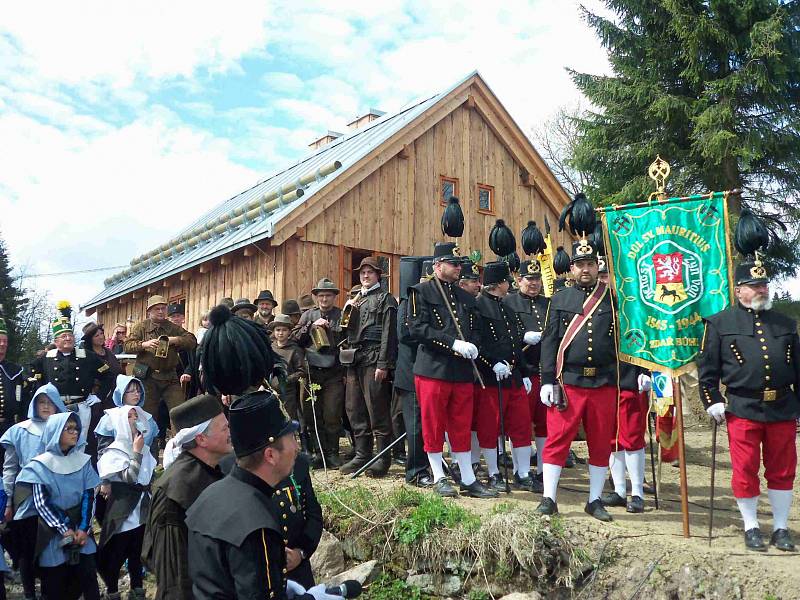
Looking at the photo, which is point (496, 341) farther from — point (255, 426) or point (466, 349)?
point (255, 426)

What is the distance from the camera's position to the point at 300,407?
865 cm

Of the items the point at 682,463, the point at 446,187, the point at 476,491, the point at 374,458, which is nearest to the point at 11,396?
the point at 374,458

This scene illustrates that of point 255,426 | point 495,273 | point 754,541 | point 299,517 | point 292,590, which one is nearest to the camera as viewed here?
point 255,426

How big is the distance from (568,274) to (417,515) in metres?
4.83

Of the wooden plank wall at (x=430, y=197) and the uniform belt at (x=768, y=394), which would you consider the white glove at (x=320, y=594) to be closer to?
the uniform belt at (x=768, y=394)

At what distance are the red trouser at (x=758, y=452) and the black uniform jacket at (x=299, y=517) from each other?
11.6ft

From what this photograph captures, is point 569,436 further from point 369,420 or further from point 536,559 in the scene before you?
point 369,420

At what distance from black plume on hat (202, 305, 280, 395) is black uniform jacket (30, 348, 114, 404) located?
550 centimetres

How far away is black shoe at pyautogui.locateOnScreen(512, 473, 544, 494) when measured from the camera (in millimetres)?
7145

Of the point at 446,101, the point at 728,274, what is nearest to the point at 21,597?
the point at 728,274

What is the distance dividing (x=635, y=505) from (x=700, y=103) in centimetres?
1106

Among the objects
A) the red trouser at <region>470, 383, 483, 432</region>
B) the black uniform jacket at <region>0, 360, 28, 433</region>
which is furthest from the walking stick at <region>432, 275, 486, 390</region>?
the black uniform jacket at <region>0, 360, 28, 433</region>

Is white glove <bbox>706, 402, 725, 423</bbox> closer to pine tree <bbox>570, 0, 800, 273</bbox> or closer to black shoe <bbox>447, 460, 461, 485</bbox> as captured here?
black shoe <bbox>447, 460, 461, 485</bbox>

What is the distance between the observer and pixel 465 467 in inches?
263
